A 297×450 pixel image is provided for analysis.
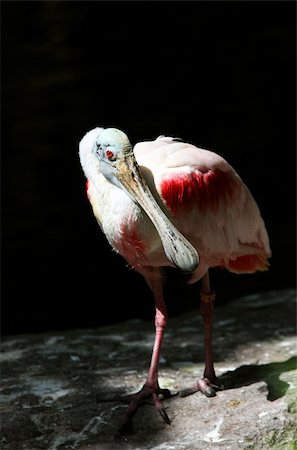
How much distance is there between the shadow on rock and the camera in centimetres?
393

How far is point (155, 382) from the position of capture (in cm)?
408

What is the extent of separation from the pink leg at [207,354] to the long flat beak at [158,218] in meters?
0.67

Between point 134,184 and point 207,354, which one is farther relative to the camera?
point 207,354

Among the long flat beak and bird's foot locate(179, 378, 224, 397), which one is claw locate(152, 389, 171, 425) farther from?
the long flat beak

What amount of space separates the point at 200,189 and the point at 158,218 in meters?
0.50

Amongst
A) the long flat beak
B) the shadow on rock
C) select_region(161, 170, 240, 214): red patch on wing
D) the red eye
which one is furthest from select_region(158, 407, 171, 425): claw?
the red eye

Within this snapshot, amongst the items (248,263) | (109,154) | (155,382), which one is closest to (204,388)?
(155,382)

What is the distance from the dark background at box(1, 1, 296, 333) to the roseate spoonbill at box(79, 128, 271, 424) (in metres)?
3.24

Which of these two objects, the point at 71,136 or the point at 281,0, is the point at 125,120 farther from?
the point at 281,0

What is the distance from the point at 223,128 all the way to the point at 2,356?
3.64 meters

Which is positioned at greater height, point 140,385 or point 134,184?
point 134,184

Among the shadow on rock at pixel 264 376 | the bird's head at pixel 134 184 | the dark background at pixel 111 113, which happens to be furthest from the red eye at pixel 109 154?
the dark background at pixel 111 113

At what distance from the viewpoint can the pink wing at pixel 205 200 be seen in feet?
13.1

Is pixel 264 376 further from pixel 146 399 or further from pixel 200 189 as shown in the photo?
pixel 200 189
